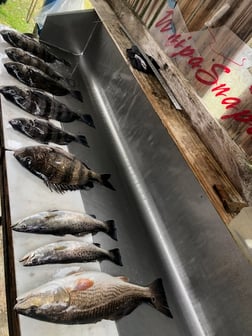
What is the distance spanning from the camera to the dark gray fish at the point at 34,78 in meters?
3.38

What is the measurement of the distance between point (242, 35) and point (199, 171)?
3.45 feet

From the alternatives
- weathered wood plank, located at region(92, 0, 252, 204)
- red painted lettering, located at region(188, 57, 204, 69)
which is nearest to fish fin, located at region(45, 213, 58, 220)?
weathered wood plank, located at region(92, 0, 252, 204)

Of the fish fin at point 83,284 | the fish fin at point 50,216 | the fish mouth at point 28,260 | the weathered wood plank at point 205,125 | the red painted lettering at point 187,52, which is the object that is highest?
the red painted lettering at point 187,52

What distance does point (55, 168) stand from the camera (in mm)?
2680

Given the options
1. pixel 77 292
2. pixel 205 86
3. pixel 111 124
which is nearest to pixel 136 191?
pixel 111 124

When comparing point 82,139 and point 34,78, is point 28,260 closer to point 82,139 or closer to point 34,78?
point 82,139

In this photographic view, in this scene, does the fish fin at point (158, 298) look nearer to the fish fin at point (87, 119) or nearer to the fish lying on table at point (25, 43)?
the fish fin at point (87, 119)

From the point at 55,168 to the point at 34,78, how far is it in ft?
4.48

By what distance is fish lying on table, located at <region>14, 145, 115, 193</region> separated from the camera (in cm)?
257

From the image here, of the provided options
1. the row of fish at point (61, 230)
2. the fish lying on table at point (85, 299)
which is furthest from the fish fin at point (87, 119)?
the fish lying on table at point (85, 299)

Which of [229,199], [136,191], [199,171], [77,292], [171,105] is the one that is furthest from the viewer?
[136,191]

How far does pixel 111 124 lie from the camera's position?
4055 millimetres

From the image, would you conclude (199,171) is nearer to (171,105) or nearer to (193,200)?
(193,200)

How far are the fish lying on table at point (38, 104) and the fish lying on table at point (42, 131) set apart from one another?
0.78ft
